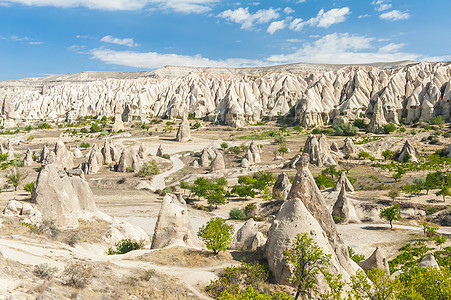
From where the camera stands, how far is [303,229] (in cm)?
1024

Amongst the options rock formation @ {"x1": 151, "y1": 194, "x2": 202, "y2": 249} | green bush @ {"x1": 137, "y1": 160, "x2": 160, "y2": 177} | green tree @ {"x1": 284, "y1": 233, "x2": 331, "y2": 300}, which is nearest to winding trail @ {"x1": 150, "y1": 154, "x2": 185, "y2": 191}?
green bush @ {"x1": 137, "y1": 160, "x2": 160, "y2": 177}

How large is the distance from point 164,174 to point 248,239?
3237 cm

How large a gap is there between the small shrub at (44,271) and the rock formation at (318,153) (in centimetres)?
4072

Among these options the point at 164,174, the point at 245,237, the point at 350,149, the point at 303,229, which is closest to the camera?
the point at 303,229

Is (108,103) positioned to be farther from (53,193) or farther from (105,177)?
(53,193)

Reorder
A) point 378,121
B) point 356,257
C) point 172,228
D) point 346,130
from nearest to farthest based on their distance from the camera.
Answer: point 172,228 → point 356,257 → point 346,130 → point 378,121

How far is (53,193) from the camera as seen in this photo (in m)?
18.7

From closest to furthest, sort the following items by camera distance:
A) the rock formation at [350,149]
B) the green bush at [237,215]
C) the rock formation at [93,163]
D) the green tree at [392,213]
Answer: the green tree at [392,213] < the green bush at [237,215] < the rock formation at [93,163] < the rock formation at [350,149]

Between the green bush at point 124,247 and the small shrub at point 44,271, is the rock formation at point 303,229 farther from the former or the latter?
the green bush at point 124,247

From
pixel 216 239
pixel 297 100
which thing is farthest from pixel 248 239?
pixel 297 100

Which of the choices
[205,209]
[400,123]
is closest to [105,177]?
[205,209]

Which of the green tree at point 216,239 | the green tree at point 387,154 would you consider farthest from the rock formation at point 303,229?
the green tree at point 387,154

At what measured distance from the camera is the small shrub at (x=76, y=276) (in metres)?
8.80

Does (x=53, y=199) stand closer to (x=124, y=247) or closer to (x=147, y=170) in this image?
(x=124, y=247)
